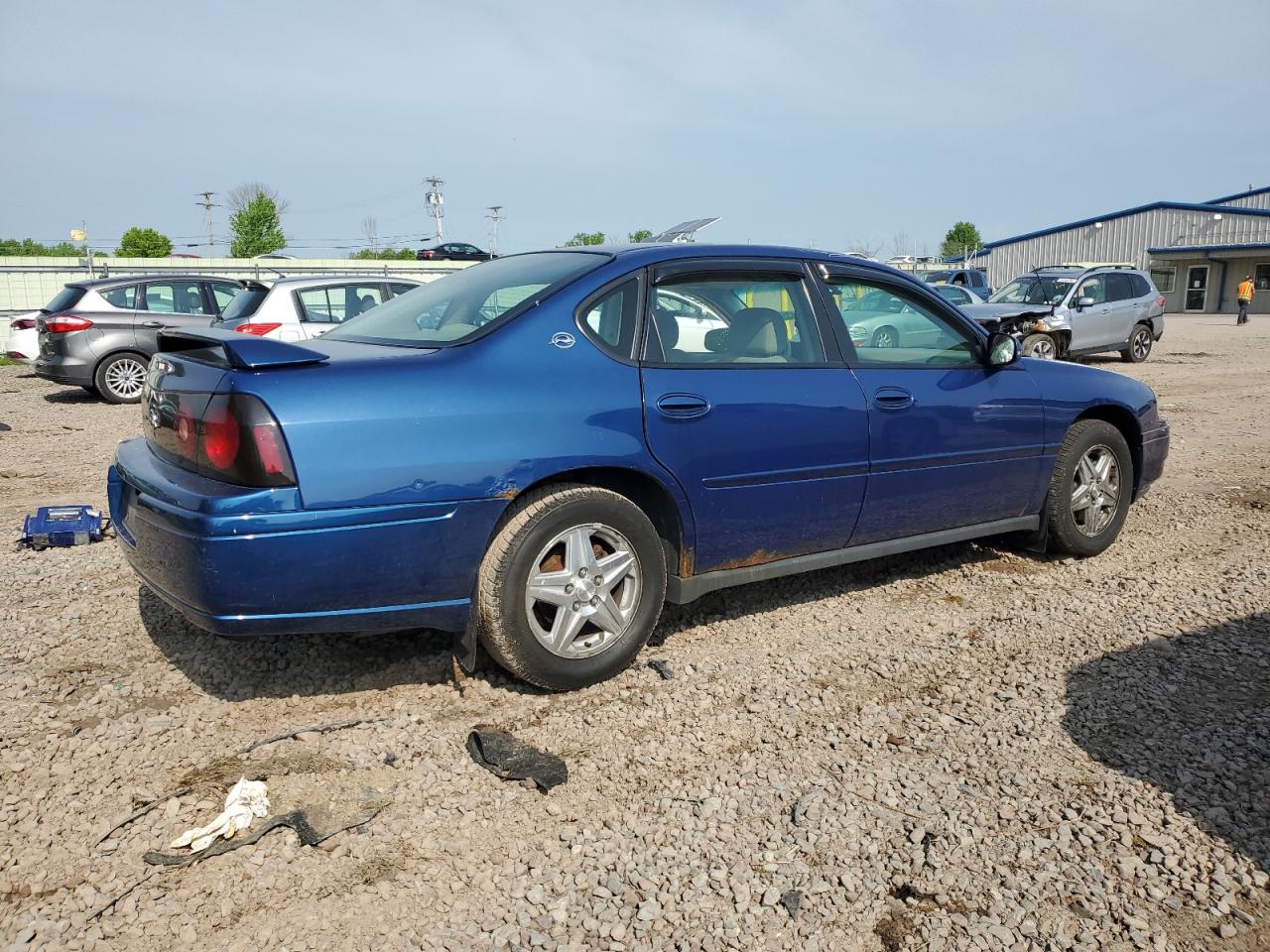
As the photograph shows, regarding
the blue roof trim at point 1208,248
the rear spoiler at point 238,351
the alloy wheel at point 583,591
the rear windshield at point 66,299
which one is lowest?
the alloy wheel at point 583,591

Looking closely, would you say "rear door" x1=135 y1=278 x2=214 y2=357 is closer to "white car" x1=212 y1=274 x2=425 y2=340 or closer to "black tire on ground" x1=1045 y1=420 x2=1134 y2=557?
"white car" x1=212 y1=274 x2=425 y2=340

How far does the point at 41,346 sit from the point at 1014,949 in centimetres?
1345

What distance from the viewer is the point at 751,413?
3871 mm

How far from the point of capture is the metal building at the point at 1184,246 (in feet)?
150

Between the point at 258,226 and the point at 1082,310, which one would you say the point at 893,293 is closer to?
the point at 1082,310

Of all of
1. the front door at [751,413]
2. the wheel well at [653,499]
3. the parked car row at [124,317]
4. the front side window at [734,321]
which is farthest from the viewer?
the parked car row at [124,317]

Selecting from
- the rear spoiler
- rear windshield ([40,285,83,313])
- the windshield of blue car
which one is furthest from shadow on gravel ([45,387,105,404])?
the windshield of blue car

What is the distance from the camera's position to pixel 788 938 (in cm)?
235

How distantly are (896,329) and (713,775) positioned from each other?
2.37 metres

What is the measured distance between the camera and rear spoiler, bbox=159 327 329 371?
316 centimetres

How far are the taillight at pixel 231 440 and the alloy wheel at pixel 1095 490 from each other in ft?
12.9

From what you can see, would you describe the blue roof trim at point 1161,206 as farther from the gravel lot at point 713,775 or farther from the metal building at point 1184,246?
the gravel lot at point 713,775

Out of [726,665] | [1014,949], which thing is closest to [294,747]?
[726,665]

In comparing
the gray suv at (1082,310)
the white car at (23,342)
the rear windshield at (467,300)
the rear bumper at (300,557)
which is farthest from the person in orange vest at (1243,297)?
the rear bumper at (300,557)
